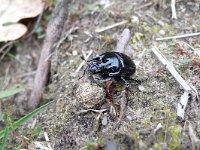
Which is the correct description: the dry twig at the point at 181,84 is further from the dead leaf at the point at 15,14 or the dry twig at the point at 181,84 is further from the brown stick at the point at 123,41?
the dead leaf at the point at 15,14

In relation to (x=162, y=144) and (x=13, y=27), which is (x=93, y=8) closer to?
(x=13, y=27)

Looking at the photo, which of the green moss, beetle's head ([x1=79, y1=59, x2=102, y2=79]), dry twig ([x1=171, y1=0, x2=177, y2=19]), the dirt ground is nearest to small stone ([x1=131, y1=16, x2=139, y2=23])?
the dirt ground

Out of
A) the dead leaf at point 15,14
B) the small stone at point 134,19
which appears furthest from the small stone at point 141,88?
the dead leaf at point 15,14

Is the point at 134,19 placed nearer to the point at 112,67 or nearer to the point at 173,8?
the point at 173,8

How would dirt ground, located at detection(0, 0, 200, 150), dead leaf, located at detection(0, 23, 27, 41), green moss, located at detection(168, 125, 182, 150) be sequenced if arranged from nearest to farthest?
green moss, located at detection(168, 125, 182, 150) < dirt ground, located at detection(0, 0, 200, 150) < dead leaf, located at detection(0, 23, 27, 41)

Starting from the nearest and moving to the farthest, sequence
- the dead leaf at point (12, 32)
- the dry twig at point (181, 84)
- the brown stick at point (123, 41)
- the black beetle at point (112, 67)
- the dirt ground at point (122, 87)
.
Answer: the dirt ground at point (122, 87)
the dry twig at point (181, 84)
the black beetle at point (112, 67)
the brown stick at point (123, 41)
the dead leaf at point (12, 32)

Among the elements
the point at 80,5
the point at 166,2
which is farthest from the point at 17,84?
the point at 166,2

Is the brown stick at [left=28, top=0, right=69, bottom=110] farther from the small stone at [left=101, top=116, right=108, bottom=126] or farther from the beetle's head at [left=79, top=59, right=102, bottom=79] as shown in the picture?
the small stone at [left=101, top=116, right=108, bottom=126]
